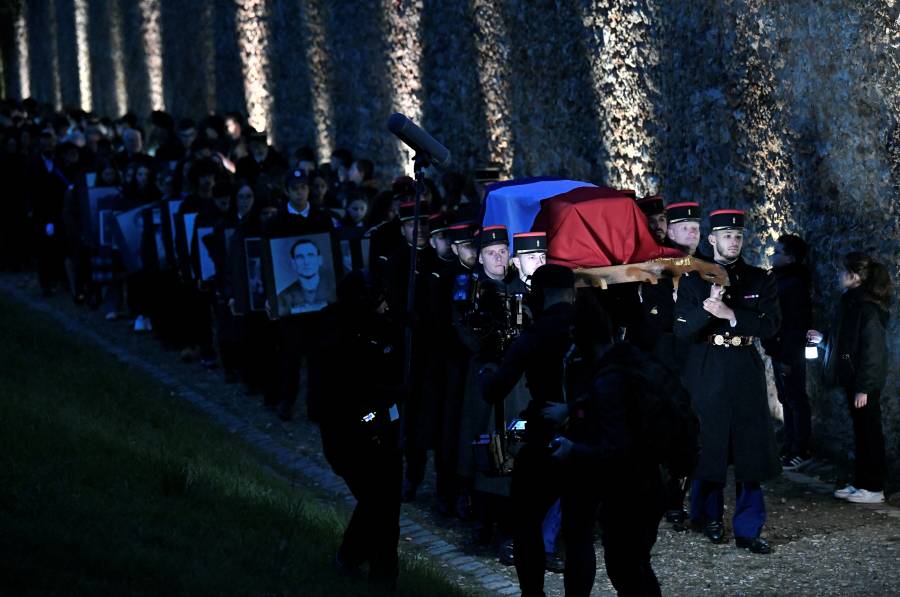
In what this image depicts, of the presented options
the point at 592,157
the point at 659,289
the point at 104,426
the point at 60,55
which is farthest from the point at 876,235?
the point at 60,55

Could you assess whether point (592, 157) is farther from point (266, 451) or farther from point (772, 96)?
point (266, 451)

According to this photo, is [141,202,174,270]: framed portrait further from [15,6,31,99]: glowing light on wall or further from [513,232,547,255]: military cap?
[15,6,31,99]: glowing light on wall

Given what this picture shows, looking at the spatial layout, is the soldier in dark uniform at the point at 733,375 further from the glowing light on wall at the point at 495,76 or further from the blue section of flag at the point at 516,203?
the glowing light on wall at the point at 495,76

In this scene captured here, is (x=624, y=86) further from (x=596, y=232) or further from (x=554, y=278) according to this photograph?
(x=554, y=278)

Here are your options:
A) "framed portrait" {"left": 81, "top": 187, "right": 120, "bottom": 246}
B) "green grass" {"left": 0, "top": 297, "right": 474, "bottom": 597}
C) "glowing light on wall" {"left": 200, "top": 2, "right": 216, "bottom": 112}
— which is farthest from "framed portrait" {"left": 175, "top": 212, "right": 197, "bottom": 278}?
"glowing light on wall" {"left": 200, "top": 2, "right": 216, "bottom": 112}

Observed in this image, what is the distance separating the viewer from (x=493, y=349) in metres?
8.70

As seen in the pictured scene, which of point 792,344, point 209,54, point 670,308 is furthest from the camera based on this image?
point 209,54

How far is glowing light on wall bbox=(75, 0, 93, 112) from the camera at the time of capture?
4212 cm

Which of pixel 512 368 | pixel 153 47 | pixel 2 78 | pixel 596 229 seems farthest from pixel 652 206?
pixel 2 78

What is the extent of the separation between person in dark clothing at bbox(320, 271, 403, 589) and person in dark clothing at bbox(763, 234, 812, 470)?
3926 mm

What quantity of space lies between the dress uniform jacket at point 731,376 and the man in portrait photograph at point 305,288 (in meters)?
4.09

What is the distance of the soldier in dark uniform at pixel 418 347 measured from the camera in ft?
33.3

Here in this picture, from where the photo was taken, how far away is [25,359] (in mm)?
12727

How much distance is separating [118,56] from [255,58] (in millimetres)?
13875
